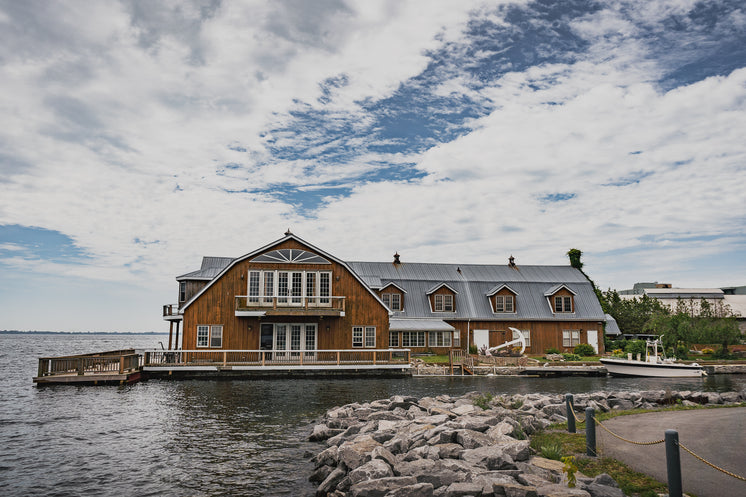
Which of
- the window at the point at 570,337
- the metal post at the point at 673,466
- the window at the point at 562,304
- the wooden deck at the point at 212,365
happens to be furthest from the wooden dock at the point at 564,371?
the metal post at the point at 673,466

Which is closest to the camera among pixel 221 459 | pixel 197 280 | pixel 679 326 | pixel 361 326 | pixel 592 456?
pixel 592 456

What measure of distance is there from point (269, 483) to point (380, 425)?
4.12m

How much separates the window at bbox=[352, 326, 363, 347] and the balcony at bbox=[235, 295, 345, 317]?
1.96 meters

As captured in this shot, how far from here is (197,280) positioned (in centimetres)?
3934

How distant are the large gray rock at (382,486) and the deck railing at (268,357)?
23.9m

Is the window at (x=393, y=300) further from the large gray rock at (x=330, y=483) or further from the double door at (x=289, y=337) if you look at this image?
the large gray rock at (x=330, y=483)

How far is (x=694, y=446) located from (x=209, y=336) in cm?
2826

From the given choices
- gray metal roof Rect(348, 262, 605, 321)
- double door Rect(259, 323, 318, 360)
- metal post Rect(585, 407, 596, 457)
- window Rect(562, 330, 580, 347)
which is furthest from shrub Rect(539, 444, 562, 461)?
window Rect(562, 330, 580, 347)

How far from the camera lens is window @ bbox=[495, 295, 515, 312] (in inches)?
1905

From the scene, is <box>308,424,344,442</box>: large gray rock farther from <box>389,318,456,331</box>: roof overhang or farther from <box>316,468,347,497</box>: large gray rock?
<box>389,318,456,331</box>: roof overhang

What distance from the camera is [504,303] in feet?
159

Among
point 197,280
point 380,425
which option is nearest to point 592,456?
point 380,425

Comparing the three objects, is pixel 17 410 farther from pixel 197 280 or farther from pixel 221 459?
pixel 197 280

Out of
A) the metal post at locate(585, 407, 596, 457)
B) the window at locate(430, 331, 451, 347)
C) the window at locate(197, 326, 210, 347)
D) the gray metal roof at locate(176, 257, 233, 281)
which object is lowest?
the metal post at locate(585, 407, 596, 457)
